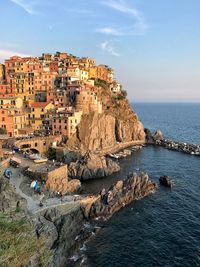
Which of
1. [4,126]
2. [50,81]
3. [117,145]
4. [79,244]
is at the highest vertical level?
[50,81]

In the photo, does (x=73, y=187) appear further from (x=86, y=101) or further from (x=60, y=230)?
(x=86, y=101)

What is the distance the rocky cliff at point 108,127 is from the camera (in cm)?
10569

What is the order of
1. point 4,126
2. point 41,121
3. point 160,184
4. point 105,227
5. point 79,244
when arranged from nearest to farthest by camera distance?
1. point 79,244
2. point 105,227
3. point 160,184
4. point 4,126
5. point 41,121

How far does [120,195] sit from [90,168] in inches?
785

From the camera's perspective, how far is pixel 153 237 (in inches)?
2015

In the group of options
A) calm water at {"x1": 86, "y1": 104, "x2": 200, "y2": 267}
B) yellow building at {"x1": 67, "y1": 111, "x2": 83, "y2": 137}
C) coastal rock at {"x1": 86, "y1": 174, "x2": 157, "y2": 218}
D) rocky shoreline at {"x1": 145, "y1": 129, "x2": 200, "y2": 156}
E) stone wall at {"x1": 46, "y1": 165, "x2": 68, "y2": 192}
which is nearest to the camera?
calm water at {"x1": 86, "y1": 104, "x2": 200, "y2": 267}

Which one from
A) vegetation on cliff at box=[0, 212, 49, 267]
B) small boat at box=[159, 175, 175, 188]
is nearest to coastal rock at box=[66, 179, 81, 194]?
small boat at box=[159, 175, 175, 188]

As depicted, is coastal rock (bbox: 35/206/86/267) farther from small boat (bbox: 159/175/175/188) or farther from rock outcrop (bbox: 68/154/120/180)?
small boat (bbox: 159/175/175/188)

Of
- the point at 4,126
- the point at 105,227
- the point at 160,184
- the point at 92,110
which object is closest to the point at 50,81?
the point at 92,110

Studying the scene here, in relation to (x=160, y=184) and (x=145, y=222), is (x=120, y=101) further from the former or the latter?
(x=145, y=222)

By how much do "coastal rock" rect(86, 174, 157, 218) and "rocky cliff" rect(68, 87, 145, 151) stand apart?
35.8 m

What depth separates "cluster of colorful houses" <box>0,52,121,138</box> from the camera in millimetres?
102269

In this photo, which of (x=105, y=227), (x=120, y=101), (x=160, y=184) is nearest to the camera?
(x=105, y=227)

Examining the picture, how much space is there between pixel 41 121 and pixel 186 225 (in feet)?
216
